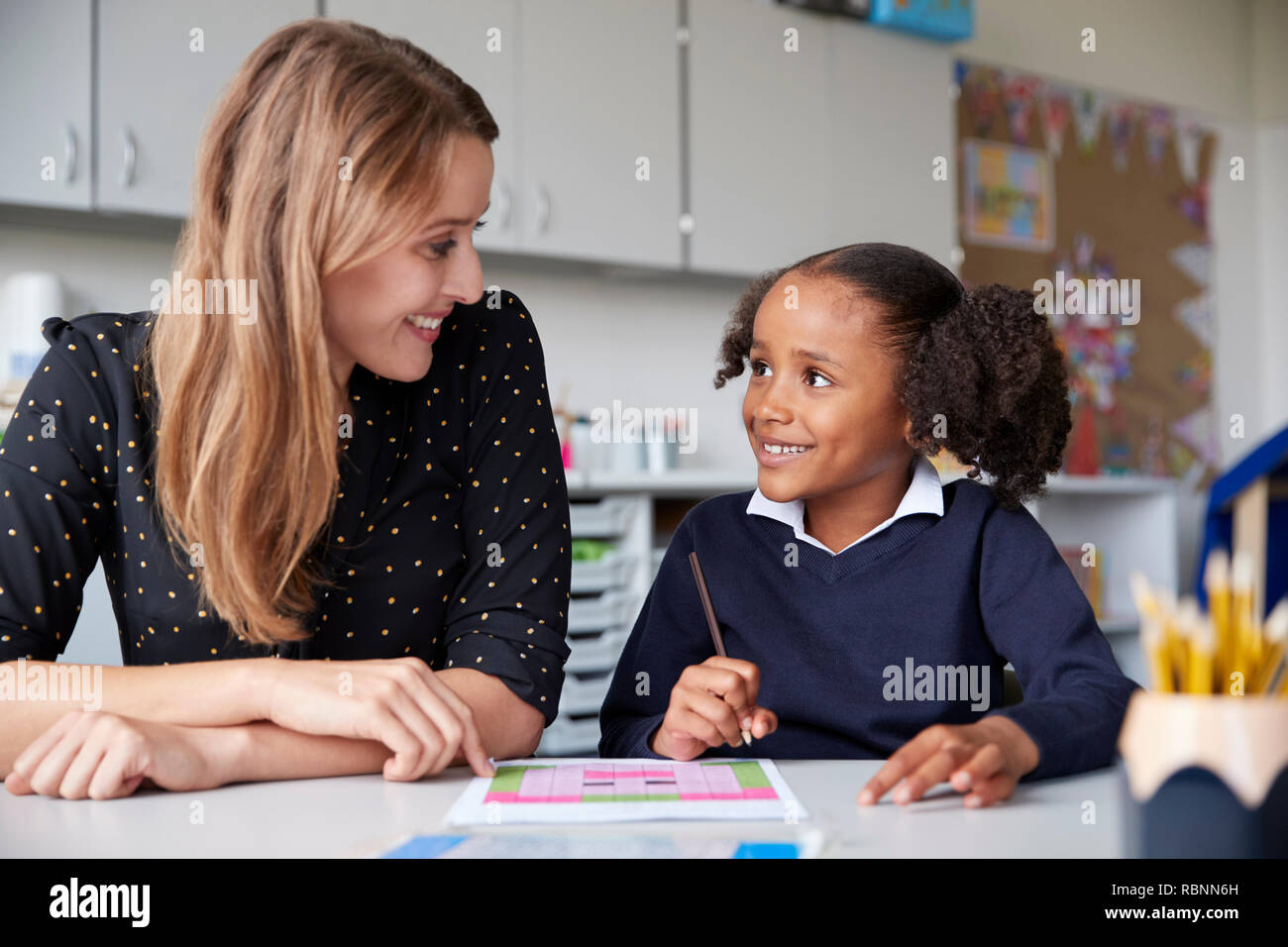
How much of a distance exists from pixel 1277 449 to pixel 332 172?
2.27 ft

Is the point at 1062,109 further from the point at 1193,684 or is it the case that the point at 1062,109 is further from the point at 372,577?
the point at 1193,684

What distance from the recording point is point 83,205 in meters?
2.17

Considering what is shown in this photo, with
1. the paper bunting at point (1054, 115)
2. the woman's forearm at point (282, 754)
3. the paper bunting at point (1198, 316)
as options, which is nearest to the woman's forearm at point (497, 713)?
the woman's forearm at point (282, 754)

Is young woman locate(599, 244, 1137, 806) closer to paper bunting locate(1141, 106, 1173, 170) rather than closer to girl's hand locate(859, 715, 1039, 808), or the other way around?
girl's hand locate(859, 715, 1039, 808)

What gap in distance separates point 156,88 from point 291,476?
161cm

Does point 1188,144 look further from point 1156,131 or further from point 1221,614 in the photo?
point 1221,614

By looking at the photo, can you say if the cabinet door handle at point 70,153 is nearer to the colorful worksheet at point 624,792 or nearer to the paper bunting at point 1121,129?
the colorful worksheet at point 624,792

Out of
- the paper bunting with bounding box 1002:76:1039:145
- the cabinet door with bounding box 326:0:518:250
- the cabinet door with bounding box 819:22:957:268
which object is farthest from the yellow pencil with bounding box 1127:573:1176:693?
the paper bunting with bounding box 1002:76:1039:145

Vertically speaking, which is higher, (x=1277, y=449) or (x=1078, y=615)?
(x=1277, y=449)

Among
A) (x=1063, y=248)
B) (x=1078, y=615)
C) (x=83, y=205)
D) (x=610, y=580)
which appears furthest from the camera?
(x=1063, y=248)

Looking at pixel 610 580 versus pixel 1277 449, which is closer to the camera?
pixel 1277 449

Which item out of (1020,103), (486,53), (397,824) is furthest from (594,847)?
(1020,103)

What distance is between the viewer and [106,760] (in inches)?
29.0

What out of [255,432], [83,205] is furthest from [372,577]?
[83,205]
